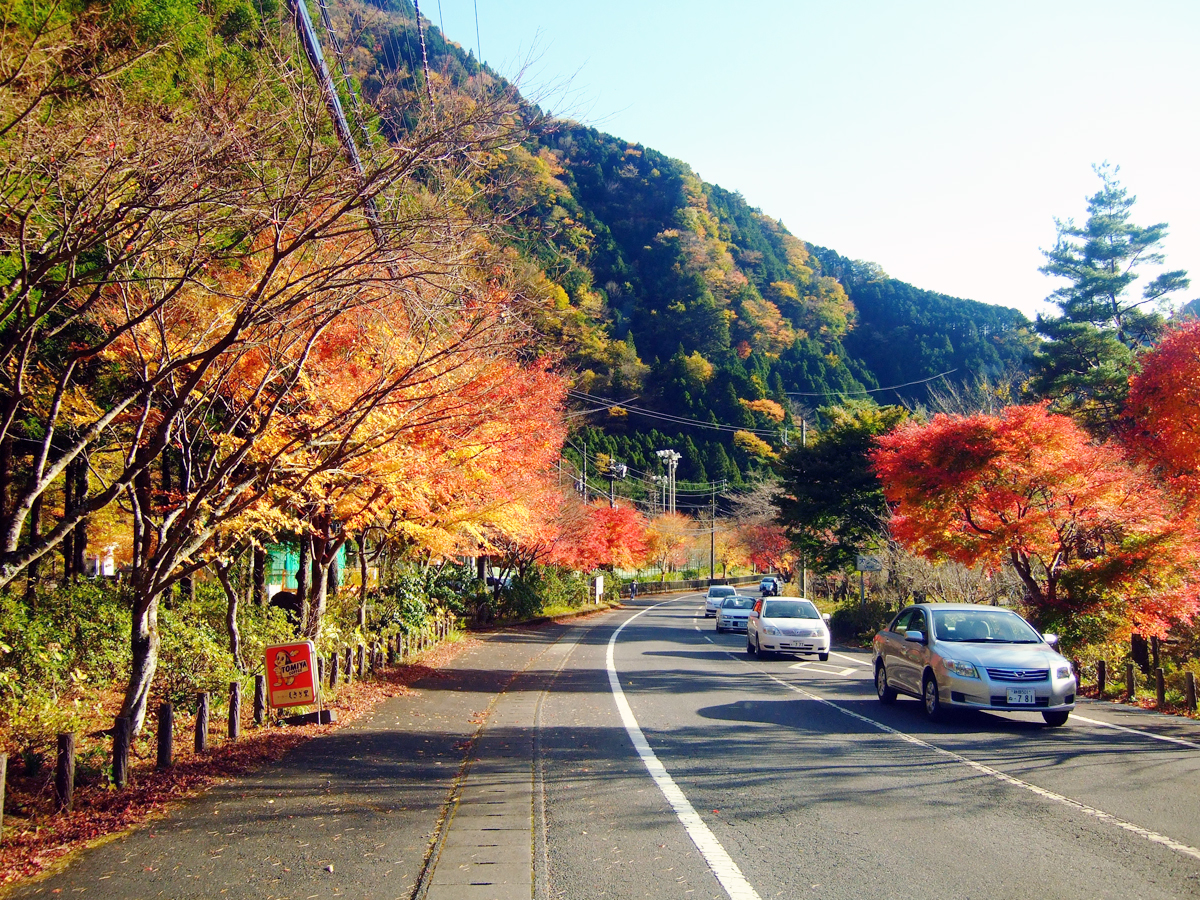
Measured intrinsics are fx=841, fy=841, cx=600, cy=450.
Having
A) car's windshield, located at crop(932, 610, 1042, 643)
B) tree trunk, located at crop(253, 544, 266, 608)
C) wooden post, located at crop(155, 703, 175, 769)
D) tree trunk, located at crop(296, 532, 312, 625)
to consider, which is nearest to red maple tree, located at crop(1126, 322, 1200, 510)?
car's windshield, located at crop(932, 610, 1042, 643)

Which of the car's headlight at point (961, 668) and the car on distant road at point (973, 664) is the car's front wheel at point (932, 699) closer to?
the car on distant road at point (973, 664)

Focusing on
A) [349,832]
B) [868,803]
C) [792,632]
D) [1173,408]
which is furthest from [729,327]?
[349,832]

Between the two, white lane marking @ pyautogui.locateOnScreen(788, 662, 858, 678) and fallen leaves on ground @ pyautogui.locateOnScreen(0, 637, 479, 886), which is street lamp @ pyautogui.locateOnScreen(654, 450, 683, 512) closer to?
white lane marking @ pyautogui.locateOnScreen(788, 662, 858, 678)

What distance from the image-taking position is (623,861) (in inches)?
218

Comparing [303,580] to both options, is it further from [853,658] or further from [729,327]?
[729,327]

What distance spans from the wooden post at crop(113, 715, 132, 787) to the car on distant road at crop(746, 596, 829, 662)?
14.6 m

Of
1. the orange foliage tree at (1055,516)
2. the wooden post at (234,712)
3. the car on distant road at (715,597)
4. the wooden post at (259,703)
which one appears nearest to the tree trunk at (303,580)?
the wooden post at (259,703)

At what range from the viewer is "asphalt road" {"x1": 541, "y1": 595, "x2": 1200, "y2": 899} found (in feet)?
16.9

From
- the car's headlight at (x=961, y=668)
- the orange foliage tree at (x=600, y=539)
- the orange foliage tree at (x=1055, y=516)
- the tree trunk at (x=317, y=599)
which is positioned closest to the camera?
the car's headlight at (x=961, y=668)

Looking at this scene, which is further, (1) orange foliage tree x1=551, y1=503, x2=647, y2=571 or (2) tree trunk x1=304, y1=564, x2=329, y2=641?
(1) orange foliage tree x1=551, y1=503, x2=647, y2=571

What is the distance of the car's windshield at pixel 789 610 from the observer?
2005 cm

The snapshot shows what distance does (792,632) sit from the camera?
19.3m

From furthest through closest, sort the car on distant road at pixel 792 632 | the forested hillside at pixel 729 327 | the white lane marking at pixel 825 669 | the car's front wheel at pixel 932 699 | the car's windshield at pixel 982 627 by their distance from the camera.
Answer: the forested hillside at pixel 729 327 < the car on distant road at pixel 792 632 < the white lane marking at pixel 825 669 < the car's windshield at pixel 982 627 < the car's front wheel at pixel 932 699

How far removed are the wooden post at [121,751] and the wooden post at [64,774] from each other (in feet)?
1.97
